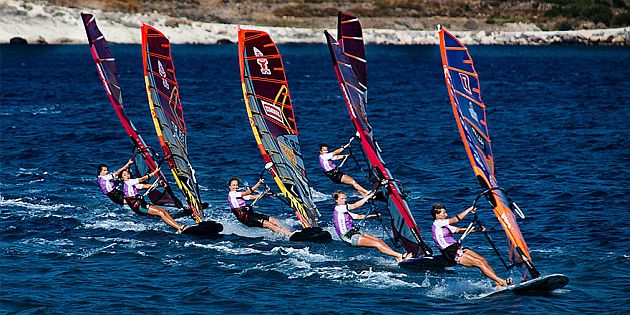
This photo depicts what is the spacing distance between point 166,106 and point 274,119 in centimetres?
335

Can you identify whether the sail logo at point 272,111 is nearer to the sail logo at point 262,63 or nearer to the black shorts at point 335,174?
the sail logo at point 262,63

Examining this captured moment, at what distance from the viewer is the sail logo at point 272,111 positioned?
81.1 feet

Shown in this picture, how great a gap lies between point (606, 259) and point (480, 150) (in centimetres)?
453

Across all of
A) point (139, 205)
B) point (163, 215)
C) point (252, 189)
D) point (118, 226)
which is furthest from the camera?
point (118, 226)

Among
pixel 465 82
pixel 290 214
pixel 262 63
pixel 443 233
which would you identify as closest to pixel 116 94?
pixel 262 63

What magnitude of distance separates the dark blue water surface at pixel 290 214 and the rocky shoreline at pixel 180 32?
5361cm

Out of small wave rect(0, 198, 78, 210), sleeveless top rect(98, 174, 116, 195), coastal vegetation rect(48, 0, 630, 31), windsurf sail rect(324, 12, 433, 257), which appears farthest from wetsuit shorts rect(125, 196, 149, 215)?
coastal vegetation rect(48, 0, 630, 31)

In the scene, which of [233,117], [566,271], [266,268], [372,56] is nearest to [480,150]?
[566,271]

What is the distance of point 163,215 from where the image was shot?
25.0 meters

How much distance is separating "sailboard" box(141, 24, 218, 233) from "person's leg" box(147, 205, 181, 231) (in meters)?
0.98

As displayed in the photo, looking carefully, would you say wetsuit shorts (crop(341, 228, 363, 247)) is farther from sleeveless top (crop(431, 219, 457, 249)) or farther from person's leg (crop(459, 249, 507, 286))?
person's leg (crop(459, 249, 507, 286))

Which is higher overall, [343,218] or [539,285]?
[343,218]

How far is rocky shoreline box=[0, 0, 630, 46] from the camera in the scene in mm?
115375

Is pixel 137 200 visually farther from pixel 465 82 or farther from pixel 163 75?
pixel 465 82
